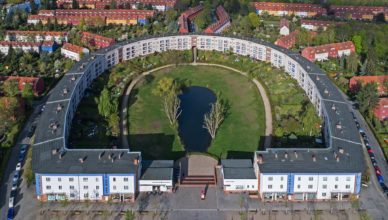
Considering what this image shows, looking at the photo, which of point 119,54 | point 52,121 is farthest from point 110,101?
point 119,54

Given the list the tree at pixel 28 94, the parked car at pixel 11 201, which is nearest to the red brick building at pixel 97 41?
the tree at pixel 28 94

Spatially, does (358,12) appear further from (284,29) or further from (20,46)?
(20,46)

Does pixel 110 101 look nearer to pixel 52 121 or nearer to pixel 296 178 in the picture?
pixel 52 121

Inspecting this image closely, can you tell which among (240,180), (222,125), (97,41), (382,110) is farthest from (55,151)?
(97,41)

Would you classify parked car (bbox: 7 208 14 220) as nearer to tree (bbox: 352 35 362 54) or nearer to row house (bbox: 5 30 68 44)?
row house (bbox: 5 30 68 44)

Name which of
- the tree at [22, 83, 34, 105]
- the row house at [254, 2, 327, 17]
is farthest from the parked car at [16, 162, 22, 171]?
the row house at [254, 2, 327, 17]
